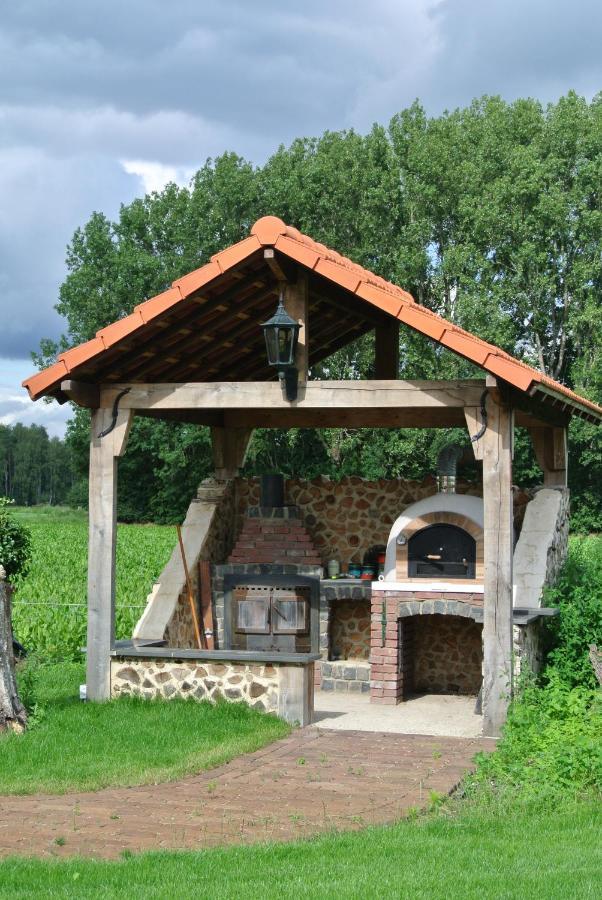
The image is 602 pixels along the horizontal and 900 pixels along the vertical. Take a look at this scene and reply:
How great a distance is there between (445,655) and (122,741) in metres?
5.11

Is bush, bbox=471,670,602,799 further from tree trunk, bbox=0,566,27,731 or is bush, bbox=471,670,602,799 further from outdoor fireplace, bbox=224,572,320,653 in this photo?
tree trunk, bbox=0,566,27,731

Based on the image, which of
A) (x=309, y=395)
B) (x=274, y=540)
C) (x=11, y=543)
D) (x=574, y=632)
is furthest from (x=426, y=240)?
(x=309, y=395)

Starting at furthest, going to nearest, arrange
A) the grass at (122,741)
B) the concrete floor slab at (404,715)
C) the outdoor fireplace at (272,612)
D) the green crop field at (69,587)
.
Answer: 1. the green crop field at (69,587)
2. the outdoor fireplace at (272,612)
3. the concrete floor slab at (404,715)
4. the grass at (122,741)

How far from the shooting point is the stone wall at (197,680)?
10039 mm

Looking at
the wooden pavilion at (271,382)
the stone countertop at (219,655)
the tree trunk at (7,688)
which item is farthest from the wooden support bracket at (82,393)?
the stone countertop at (219,655)

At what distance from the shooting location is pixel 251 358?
503 inches

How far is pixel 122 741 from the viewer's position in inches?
346

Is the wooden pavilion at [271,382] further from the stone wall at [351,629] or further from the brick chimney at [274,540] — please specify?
the stone wall at [351,629]

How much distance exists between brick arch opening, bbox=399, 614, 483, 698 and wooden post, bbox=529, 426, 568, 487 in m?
1.95

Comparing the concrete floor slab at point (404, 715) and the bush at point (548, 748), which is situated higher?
the bush at point (548, 748)

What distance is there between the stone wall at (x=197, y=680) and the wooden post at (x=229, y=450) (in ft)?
12.8

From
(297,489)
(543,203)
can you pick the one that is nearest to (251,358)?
(297,489)

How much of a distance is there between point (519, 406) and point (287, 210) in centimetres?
2305

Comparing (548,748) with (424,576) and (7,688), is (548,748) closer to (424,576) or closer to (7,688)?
(424,576)
